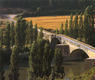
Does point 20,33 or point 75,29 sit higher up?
point 20,33

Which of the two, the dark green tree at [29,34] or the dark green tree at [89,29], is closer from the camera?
the dark green tree at [29,34]

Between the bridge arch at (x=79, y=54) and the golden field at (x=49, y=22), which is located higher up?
the golden field at (x=49, y=22)

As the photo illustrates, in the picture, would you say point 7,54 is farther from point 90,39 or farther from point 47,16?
point 47,16

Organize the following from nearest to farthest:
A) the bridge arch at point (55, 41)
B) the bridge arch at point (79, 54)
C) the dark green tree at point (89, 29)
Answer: the bridge arch at point (79, 54) → the dark green tree at point (89, 29) → the bridge arch at point (55, 41)

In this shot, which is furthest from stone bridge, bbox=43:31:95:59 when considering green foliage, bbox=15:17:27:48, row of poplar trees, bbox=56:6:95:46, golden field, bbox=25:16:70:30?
golden field, bbox=25:16:70:30

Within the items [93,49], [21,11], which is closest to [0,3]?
[21,11]

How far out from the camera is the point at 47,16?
9919 centimetres

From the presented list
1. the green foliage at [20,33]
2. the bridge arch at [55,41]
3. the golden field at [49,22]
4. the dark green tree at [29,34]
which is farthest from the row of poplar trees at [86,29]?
the golden field at [49,22]

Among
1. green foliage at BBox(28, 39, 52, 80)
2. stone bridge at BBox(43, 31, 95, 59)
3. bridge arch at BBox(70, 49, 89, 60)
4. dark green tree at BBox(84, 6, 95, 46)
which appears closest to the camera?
green foliage at BBox(28, 39, 52, 80)

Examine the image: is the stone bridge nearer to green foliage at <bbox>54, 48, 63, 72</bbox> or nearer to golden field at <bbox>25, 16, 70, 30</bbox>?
green foliage at <bbox>54, 48, 63, 72</bbox>

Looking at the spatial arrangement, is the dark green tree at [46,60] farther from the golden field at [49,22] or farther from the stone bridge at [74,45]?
the golden field at [49,22]

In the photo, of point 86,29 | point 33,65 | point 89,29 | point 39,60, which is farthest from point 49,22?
point 33,65

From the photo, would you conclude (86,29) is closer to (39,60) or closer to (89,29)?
(89,29)

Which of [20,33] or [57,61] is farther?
[20,33]
